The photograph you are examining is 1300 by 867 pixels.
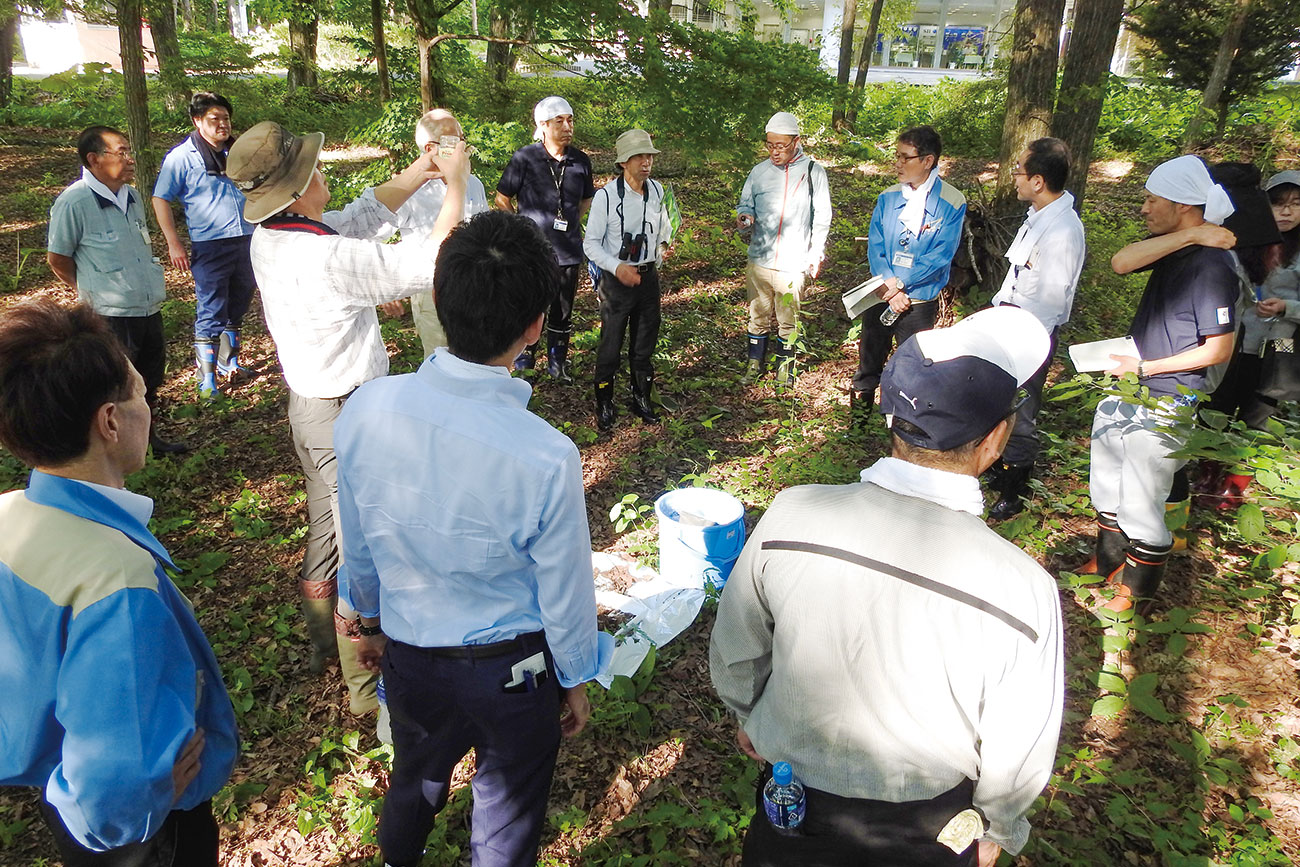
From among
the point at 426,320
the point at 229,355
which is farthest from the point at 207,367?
the point at 426,320

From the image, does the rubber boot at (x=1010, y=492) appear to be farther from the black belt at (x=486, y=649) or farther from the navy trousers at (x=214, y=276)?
the navy trousers at (x=214, y=276)

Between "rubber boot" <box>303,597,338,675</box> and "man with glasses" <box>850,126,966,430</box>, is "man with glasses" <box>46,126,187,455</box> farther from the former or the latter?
"man with glasses" <box>850,126,966,430</box>

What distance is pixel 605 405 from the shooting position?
19.7 feet

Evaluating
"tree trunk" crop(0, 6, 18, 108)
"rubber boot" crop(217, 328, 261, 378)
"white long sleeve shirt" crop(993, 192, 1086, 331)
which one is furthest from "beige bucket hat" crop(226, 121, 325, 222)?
"tree trunk" crop(0, 6, 18, 108)

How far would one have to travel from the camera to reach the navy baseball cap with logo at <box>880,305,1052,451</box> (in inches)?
63.7

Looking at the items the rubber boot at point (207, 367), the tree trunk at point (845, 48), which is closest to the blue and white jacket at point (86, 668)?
the rubber boot at point (207, 367)

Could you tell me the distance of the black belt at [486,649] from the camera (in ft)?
6.61

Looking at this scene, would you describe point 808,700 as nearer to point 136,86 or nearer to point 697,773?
point 697,773

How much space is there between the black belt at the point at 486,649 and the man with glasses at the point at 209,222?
17.5ft

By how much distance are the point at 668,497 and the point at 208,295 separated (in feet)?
14.7

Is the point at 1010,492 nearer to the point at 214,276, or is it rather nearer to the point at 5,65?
the point at 214,276

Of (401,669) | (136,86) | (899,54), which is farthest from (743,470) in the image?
(899,54)

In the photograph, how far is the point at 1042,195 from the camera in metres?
4.43

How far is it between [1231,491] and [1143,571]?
5.56ft
